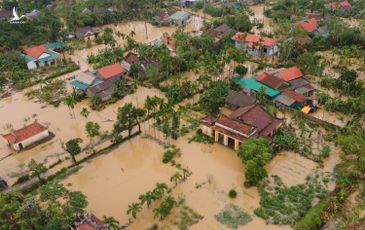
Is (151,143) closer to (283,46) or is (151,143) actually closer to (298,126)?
(298,126)

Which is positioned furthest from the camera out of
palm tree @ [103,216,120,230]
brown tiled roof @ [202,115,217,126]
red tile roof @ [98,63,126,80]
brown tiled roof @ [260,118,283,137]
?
red tile roof @ [98,63,126,80]

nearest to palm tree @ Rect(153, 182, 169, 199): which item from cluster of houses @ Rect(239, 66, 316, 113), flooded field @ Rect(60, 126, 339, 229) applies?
flooded field @ Rect(60, 126, 339, 229)

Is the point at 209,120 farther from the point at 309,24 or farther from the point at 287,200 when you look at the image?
the point at 309,24

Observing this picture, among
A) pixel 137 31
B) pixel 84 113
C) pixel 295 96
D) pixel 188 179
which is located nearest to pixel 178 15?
pixel 137 31

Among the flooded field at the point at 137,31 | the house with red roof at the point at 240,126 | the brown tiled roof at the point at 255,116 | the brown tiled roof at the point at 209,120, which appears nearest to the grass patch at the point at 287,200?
the house with red roof at the point at 240,126

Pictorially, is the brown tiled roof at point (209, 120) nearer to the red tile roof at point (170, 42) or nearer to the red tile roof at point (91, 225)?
the red tile roof at point (91, 225)

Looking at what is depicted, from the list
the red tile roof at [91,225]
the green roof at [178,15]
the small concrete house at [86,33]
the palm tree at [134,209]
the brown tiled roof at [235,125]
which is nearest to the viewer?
the red tile roof at [91,225]

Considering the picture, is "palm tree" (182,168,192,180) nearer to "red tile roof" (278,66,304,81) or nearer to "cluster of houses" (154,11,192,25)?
"red tile roof" (278,66,304,81)
